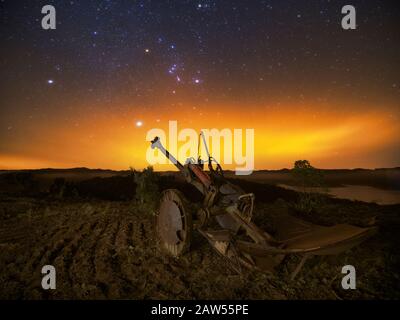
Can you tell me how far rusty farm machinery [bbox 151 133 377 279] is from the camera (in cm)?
497

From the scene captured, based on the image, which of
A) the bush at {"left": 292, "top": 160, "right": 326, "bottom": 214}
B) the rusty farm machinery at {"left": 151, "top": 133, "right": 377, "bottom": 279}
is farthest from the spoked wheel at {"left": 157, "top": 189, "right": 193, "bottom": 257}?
the bush at {"left": 292, "top": 160, "right": 326, "bottom": 214}

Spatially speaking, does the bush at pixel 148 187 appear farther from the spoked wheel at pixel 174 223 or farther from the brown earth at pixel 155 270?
the spoked wheel at pixel 174 223

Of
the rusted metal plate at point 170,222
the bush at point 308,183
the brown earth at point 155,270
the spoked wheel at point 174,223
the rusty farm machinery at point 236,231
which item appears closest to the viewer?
the rusty farm machinery at point 236,231

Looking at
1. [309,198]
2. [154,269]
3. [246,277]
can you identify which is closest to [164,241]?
[154,269]

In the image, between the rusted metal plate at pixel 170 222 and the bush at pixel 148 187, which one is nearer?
the rusted metal plate at pixel 170 222

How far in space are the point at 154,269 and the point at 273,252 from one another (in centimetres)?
306

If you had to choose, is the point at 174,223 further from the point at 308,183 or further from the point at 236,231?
the point at 308,183

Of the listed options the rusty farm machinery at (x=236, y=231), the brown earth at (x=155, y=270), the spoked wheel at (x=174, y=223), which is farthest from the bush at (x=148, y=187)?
the spoked wheel at (x=174, y=223)

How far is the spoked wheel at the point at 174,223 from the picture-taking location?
681cm

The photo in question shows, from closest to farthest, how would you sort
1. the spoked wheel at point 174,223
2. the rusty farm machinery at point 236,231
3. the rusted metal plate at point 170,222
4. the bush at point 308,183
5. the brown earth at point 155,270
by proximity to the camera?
the rusty farm machinery at point 236,231 < the brown earth at point 155,270 < the spoked wheel at point 174,223 < the rusted metal plate at point 170,222 < the bush at point 308,183

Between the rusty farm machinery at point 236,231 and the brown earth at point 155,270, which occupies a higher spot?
the rusty farm machinery at point 236,231

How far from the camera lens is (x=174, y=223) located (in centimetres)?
714

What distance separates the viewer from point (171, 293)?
556 centimetres

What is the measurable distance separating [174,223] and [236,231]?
1592 mm
